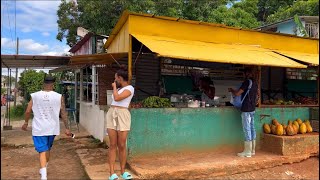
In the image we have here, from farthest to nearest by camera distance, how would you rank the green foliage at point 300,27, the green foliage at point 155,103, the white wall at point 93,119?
the green foliage at point 300,27
the white wall at point 93,119
the green foliage at point 155,103

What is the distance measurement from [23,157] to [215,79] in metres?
5.07

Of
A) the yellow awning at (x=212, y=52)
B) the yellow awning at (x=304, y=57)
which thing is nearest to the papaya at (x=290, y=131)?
the yellow awning at (x=212, y=52)

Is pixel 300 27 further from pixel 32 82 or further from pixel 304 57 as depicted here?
pixel 32 82

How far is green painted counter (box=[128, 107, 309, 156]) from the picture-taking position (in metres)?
5.59

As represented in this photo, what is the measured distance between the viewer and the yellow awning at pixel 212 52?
17.5 ft

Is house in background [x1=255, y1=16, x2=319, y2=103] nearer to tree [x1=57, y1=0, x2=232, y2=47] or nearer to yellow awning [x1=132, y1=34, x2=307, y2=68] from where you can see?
yellow awning [x1=132, y1=34, x2=307, y2=68]

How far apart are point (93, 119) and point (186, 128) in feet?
→ 11.5

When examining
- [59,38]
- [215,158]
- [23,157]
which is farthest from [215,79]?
[59,38]

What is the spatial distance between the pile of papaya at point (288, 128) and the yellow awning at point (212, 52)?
4.26 feet

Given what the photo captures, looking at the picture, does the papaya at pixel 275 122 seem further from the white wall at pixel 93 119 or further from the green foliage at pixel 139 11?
the green foliage at pixel 139 11

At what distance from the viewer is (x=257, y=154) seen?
640cm

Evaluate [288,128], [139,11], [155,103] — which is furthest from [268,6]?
[155,103]

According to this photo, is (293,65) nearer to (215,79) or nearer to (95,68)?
(215,79)

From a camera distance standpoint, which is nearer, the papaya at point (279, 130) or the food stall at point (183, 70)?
the food stall at point (183, 70)
